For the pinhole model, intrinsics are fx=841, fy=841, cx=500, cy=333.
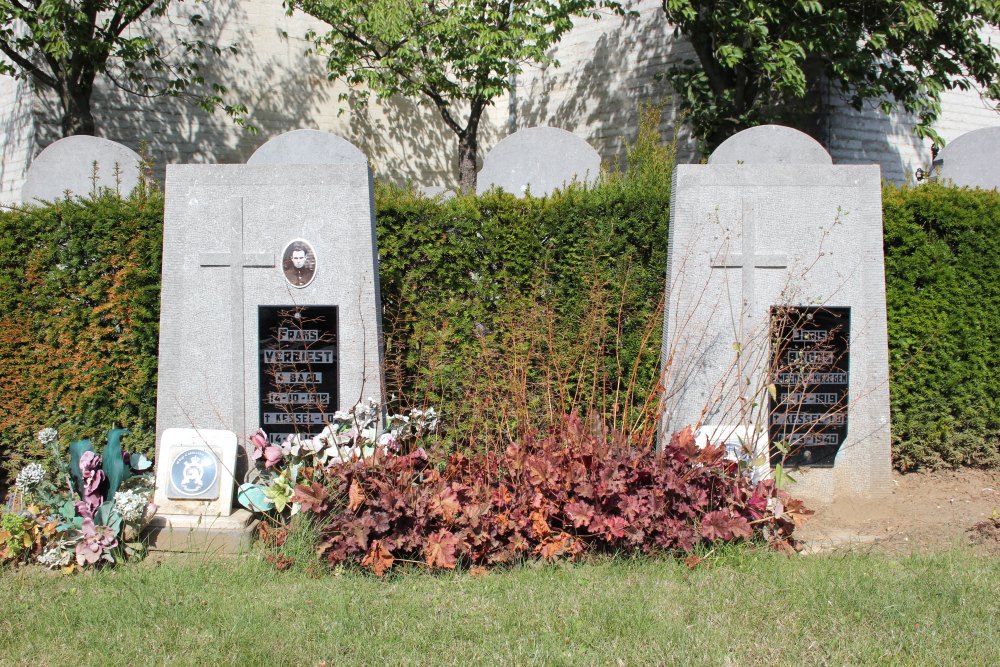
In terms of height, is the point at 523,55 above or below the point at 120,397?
above

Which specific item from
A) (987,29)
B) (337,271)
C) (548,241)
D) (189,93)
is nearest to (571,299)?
(548,241)

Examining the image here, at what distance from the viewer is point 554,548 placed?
3.90 m

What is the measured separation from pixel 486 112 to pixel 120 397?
391 inches

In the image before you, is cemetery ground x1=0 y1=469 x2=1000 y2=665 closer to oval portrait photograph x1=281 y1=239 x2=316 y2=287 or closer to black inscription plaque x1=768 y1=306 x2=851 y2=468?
black inscription plaque x1=768 y1=306 x2=851 y2=468

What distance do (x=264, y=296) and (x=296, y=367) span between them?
45 cm

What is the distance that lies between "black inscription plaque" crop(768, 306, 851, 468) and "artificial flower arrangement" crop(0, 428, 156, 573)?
11.5ft

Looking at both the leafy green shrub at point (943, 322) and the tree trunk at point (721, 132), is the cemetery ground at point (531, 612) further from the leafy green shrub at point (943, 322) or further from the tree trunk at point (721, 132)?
the tree trunk at point (721, 132)

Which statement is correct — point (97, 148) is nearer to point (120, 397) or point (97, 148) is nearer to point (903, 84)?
point (120, 397)

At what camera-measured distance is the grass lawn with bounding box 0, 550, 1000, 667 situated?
9.99 ft

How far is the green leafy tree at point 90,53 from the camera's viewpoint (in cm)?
900

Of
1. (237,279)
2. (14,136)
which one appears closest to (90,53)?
(14,136)

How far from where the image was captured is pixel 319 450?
454 cm

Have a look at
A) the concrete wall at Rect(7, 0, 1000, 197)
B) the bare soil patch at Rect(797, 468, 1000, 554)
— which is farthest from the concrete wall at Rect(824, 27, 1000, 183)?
the bare soil patch at Rect(797, 468, 1000, 554)

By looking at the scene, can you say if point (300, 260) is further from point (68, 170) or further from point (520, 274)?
point (68, 170)
